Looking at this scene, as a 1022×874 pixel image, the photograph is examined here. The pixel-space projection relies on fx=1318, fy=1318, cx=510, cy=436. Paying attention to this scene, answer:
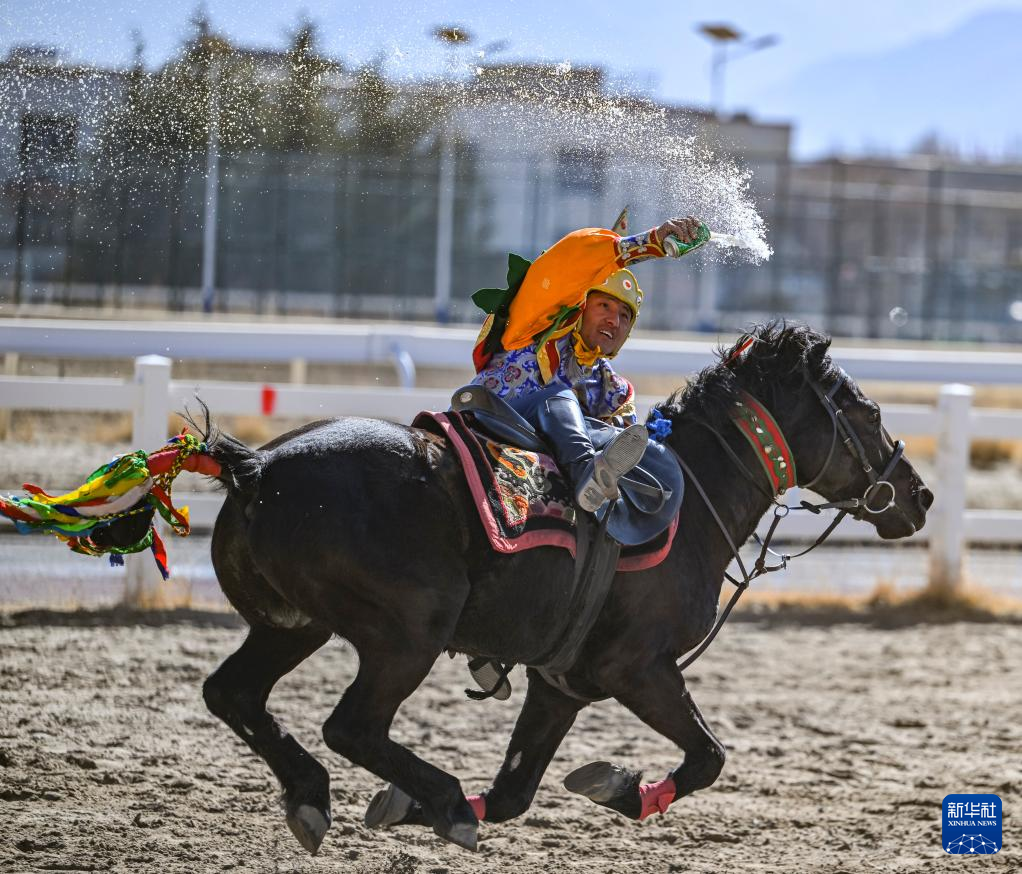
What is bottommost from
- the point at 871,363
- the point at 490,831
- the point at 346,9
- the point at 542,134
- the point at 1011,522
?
the point at 490,831

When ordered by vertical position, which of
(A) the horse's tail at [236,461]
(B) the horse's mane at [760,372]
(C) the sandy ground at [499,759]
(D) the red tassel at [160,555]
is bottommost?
(C) the sandy ground at [499,759]

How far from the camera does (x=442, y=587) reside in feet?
12.6

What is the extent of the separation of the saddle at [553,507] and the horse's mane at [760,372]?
520mm

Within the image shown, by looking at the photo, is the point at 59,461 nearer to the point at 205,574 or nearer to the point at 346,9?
the point at 205,574

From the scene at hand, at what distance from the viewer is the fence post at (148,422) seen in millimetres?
8172

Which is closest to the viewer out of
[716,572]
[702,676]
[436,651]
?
[436,651]

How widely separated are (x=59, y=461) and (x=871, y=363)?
20.6 ft

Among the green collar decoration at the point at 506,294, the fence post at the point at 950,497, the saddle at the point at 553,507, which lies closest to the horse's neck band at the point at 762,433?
the saddle at the point at 553,507

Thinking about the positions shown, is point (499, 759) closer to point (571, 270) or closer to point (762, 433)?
point (762, 433)

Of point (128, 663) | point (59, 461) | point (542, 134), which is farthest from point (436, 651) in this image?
point (59, 461)

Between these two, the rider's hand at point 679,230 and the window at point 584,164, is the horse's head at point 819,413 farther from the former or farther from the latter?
the window at point 584,164

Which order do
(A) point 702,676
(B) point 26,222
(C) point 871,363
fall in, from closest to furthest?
(B) point 26,222 → (A) point 702,676 → (C) point 871,363

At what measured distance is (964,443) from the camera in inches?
378

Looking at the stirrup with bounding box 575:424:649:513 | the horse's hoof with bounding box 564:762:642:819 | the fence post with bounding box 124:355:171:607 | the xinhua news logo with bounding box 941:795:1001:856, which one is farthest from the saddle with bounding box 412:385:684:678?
the fence post with bounding box 124:355:171:607
